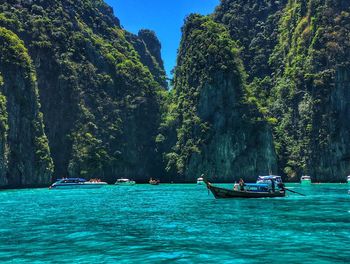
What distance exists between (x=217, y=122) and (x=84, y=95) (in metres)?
47.4

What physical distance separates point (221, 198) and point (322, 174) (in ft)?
→ 269

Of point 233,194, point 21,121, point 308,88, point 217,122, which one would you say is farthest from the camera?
point 217,122

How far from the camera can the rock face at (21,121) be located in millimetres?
109312

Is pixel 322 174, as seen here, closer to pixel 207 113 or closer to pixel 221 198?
pixel 207 113

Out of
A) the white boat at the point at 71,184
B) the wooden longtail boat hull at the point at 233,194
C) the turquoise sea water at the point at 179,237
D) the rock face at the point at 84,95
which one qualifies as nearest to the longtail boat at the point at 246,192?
the wooden longtail boat hull at the point at 233,194

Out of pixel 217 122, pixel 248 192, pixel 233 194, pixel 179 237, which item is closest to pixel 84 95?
pixel 217 122

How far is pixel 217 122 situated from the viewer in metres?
145

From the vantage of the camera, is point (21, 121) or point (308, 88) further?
point (308, 88)

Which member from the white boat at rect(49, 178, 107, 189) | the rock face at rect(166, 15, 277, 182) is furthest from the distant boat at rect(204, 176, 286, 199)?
the rock face at rect(166, 15, 277, 182)

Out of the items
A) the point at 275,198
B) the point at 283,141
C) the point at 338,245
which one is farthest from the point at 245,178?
the point at 338,245

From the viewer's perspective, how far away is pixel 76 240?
2383cm

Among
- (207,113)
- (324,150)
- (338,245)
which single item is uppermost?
(207,113)

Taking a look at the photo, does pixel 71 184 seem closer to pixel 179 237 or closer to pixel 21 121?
pixel 21 121

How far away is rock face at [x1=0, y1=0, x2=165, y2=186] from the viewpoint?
455 feet
